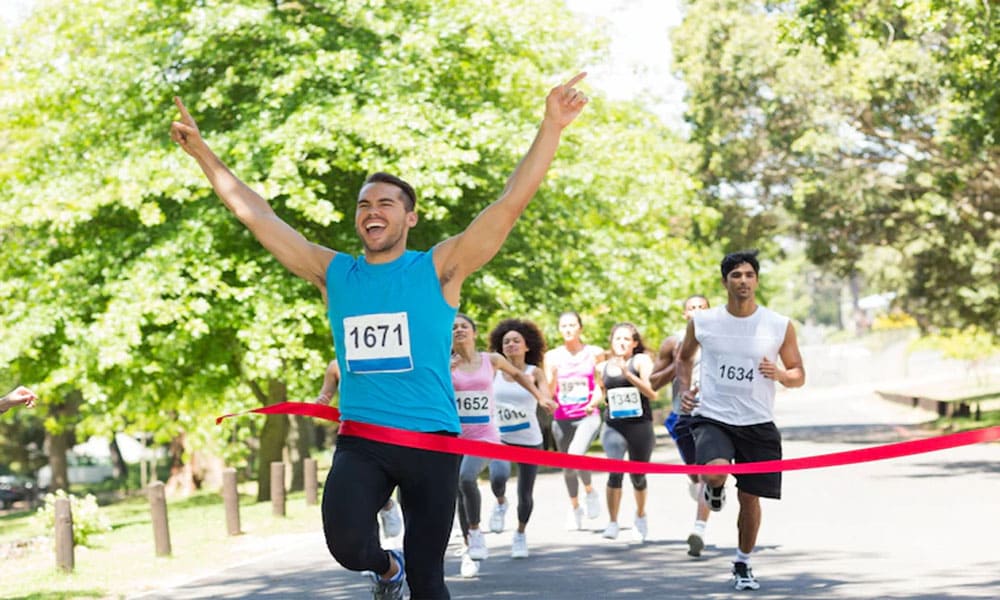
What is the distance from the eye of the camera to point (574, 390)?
43.7 feet

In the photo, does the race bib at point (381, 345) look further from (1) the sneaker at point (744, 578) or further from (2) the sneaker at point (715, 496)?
(1) the sneaker at point (744, 578)

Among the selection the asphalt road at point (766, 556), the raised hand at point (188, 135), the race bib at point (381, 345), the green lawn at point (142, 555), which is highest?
the raised hand at point (188, 135)

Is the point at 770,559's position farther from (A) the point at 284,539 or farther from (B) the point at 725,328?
(A) the point at 284,539

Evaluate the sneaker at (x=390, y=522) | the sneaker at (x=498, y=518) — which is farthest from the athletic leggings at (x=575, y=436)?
the sneaker at (x=390, y=522)

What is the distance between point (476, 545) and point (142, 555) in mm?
4200

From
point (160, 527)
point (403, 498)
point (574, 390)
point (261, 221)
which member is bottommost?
point (160, 527)

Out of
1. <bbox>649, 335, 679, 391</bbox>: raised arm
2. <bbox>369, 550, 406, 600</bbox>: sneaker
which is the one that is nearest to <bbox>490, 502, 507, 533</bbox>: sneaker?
<bbox>649, 335, 679, 391</bbox>: raised arm

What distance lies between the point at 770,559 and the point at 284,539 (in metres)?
5.86

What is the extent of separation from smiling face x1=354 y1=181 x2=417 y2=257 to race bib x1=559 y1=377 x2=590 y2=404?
7712 mm

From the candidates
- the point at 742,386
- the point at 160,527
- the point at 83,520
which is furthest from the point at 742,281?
the point at 83,520

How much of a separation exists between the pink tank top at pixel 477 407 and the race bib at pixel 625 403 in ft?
7.11

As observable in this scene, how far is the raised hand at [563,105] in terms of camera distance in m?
5.35

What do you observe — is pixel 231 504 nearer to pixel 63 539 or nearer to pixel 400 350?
pixel 63 539

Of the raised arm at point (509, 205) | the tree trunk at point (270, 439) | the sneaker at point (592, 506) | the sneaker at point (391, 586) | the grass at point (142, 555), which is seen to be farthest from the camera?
the tree trunk at point (270, 439)
